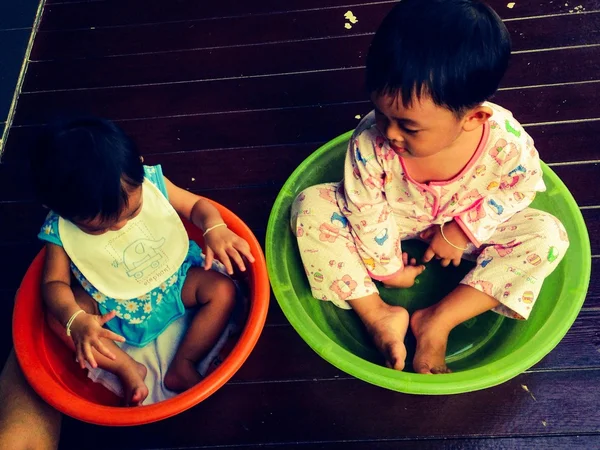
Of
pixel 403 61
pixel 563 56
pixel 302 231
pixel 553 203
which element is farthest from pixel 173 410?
pixel 563 56

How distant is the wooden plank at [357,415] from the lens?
41.5 inches

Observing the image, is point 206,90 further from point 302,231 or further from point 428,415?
point 428,415

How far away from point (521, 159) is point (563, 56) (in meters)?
0.59

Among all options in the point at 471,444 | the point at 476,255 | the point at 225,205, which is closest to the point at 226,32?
the point at 225,205

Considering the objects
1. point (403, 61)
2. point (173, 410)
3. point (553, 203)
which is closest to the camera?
point (403, 61)

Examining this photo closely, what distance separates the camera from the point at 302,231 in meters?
1.10

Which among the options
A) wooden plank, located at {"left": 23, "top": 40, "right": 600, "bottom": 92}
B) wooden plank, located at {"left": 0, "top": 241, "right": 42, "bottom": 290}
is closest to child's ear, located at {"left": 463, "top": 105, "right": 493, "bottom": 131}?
wooden plank, located at {"left": 23, "top": 40, "right": 600, "bottom": 92}

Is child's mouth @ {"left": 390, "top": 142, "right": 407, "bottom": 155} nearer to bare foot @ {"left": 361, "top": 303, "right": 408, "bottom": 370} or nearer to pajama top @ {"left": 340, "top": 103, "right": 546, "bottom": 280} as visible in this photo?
pajama top @ {"left": 340, "top": 103, "right": 546, "bottom": 280}

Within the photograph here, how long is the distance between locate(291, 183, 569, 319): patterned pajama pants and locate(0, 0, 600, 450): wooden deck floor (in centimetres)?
15

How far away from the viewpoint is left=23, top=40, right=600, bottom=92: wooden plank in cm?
141

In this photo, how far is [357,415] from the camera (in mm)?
1082

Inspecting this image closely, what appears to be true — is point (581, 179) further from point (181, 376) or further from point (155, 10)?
point (155, 10)

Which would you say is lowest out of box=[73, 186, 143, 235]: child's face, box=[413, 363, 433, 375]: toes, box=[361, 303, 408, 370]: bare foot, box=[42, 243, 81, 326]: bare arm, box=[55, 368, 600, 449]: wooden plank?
box=[55, 368, 600, 449]: wooden plank

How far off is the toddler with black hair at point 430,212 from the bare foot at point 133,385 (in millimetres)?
358
